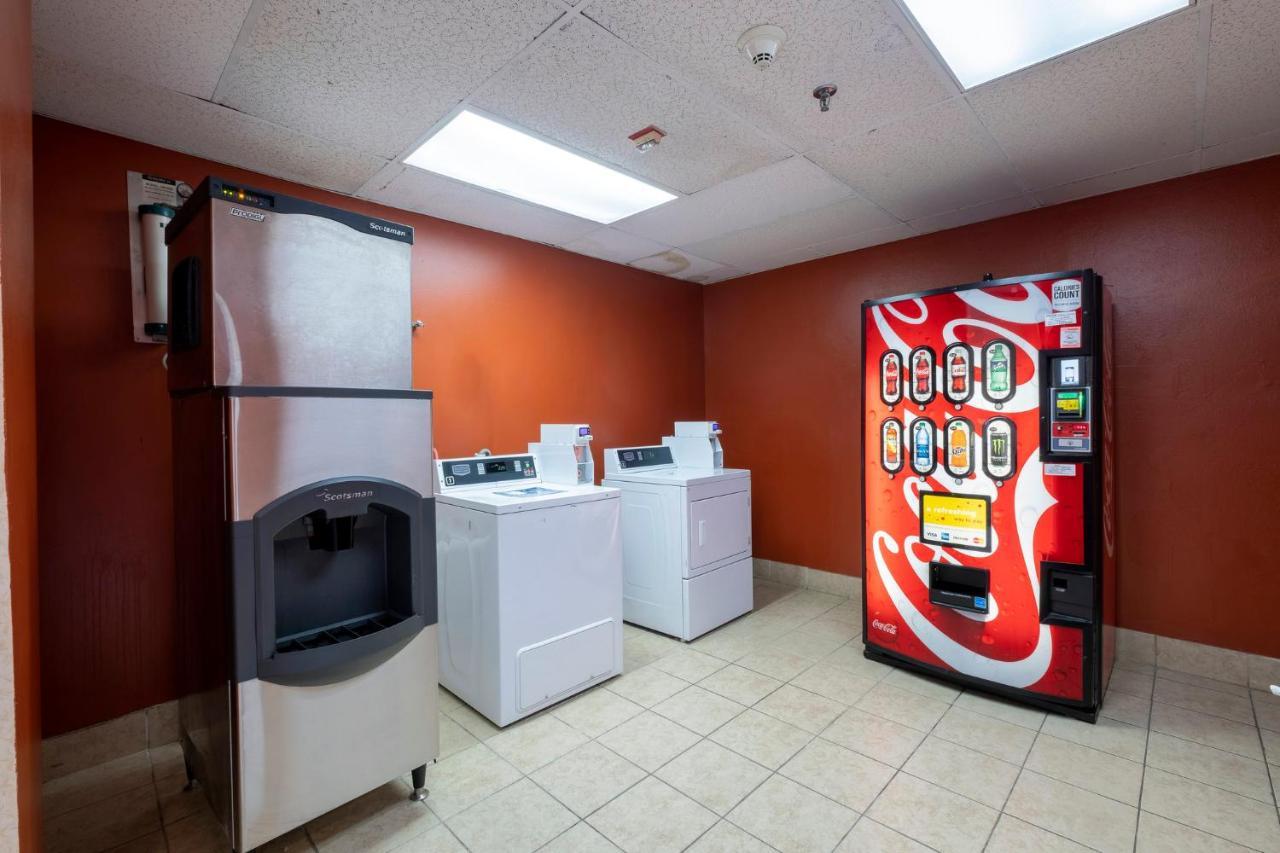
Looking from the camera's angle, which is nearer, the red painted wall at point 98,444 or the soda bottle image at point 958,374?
the red painted wall at point 98,444

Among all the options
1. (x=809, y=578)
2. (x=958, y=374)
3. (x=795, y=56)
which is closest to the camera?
(x=795, y=56)

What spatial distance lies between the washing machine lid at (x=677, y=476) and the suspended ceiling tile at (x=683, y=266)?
150cm

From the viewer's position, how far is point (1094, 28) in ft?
5.74

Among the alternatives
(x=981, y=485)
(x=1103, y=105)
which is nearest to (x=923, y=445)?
(x=981, y=485)

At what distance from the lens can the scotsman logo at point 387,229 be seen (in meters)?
1.90

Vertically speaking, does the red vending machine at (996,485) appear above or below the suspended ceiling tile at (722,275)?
below

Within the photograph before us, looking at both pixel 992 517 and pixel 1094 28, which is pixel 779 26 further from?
pixel 992 517

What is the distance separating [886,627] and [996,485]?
3.03ft

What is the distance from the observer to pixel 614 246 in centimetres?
376

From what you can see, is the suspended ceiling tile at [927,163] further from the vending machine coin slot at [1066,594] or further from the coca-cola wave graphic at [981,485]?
the vending machine coin slot at [1066,594]

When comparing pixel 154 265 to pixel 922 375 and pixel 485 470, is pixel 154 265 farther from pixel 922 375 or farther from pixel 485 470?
pixel 922 375

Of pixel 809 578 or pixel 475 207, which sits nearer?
pixel 475 207

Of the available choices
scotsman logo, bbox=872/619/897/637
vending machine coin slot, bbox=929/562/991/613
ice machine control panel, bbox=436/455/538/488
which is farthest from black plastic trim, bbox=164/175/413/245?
scotsman logo, bbox=872/619/897/637

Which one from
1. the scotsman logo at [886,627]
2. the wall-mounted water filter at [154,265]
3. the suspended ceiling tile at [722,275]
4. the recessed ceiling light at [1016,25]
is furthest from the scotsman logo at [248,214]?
the suspended ceiling tile at [722,275]
